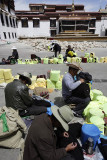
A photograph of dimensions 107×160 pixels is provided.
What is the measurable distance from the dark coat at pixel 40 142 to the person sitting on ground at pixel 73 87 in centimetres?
189

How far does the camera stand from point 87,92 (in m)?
3.70

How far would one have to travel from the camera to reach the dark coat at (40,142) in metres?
1.65

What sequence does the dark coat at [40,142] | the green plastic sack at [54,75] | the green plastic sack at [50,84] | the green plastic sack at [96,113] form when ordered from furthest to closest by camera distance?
1. the green plastic sack at [50,84]
2. the green plastic sack at [54,75]
3. the green plastic sack at [96,113]
4. the dark coat at [40,142]

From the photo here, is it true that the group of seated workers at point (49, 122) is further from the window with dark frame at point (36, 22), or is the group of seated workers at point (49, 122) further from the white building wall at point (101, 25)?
the white building wall at point (101, 25)

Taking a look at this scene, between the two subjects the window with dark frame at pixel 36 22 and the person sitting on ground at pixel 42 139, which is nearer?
the person sitting on ground at pixel 42 139

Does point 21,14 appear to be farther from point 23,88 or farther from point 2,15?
point 23,88

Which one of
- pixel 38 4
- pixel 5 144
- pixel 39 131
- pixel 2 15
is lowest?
pixel 5 144

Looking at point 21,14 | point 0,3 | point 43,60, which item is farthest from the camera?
point 21,14

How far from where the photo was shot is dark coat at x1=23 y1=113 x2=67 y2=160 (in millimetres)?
1651

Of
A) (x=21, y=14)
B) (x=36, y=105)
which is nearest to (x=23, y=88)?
(x=36, y=105)

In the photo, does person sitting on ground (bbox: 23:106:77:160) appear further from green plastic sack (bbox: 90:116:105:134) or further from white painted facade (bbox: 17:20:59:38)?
white painted facade (bbox: 17:20:59:38)

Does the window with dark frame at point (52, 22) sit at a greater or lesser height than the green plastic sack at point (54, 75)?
greater

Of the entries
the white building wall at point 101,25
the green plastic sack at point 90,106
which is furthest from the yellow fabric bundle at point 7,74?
the white building wall at point 101,25

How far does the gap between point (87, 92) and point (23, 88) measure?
1.80 m
